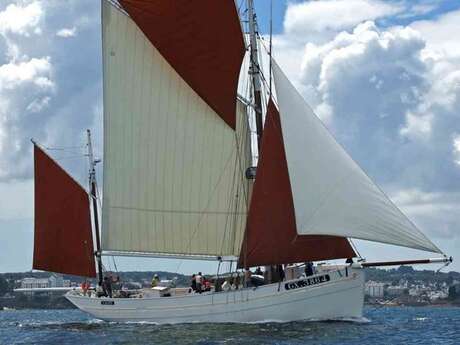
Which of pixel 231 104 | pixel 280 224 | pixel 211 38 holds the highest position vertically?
pixel 211 38

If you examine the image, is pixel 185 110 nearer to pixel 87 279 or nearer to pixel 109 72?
pixel 109 72

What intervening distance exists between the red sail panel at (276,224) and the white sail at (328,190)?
103 centimetres

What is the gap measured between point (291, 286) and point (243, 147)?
9.53 metres

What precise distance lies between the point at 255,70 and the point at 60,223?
15.3 metres

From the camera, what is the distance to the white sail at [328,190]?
4922cm

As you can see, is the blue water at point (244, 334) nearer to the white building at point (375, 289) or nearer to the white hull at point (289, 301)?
the white hull at point (289, 301)

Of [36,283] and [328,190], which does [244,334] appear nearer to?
[328,190]

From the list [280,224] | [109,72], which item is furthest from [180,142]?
[280,224]

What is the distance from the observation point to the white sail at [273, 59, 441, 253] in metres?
49.2

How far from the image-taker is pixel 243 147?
58.9 meters

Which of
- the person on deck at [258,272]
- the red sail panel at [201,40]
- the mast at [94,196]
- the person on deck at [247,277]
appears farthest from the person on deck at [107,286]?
the red sail panel at [201,40]

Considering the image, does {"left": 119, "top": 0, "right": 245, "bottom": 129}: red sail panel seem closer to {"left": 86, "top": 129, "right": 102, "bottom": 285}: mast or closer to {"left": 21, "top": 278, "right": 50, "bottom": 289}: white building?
{"left": 86, "top": 129, "right": 102, "bottom": 285}: mast

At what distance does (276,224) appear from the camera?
5231 cm

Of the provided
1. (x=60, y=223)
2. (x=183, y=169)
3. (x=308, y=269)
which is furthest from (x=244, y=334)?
(x=60, y=223)
